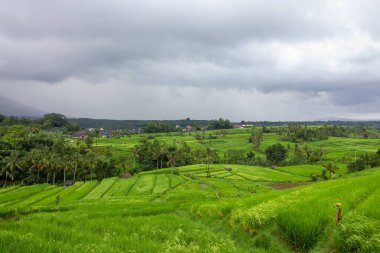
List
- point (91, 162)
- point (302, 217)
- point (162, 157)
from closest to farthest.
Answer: point (302, 217)
point (91, 162)
point (162, 157)

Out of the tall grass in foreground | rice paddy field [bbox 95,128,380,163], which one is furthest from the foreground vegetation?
rice paddy field [bbox 95,128,380,163]

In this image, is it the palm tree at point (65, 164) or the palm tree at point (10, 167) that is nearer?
the palm tree at point (10, 167)

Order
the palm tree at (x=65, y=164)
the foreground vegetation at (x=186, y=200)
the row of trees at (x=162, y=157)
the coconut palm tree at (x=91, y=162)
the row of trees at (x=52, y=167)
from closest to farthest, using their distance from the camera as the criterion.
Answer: the foreground vegetation at (x=186, y=200)
the palm tree at (x=65, y=164)
the row of trees at (x=52, y=167)
the coconut palm tree at (x=91, y=162)
the row of trees at (x=162, y=157)

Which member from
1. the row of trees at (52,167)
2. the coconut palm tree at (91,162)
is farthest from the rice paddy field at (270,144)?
the coconut palm tree at (91,162)

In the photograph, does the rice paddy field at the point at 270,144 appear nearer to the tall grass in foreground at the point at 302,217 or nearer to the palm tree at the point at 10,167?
the palm tree at the point at 10,167

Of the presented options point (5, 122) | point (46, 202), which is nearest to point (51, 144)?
point (46, 202)

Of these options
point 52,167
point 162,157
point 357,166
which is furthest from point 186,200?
point 162,157

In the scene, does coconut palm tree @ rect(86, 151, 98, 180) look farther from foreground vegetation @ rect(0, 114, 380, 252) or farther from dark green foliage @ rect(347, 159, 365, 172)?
dark green foliage @ rect(347, 159, 365, 172)

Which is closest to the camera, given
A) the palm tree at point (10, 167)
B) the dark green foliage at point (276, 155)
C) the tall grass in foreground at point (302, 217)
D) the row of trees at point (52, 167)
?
the tall grass in foreground at point (302, 217)

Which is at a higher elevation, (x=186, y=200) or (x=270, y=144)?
(x=186, y=200)

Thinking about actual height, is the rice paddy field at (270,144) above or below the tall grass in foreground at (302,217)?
below

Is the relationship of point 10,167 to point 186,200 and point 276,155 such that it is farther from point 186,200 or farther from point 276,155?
point 276,155

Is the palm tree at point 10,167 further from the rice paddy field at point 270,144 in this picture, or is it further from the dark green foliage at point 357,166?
the dark green foliage at point 357,166

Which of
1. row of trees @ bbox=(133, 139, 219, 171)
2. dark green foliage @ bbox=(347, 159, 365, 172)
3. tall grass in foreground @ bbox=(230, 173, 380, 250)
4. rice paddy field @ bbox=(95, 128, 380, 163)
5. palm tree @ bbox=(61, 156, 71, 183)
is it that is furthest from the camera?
rice paddy field @ bbox=(95, 128, 380, 163)
